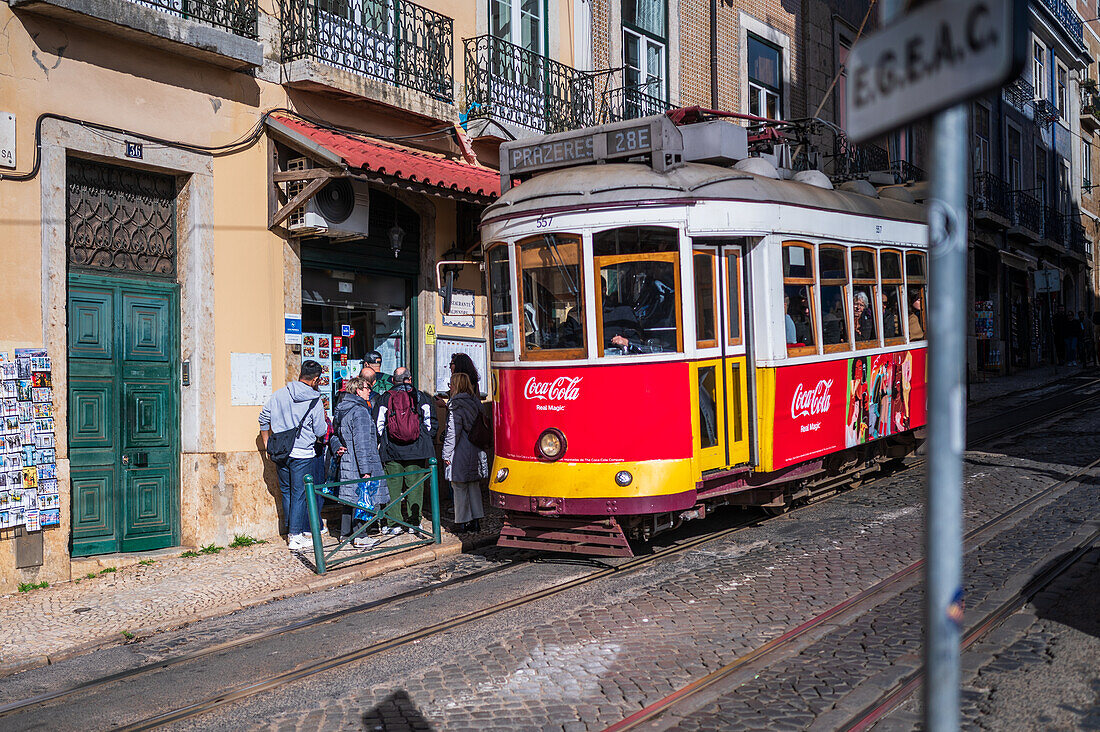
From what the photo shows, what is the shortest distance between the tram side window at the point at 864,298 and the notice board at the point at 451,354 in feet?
15.2

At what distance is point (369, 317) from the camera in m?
12.1

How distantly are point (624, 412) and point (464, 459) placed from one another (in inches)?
98.4

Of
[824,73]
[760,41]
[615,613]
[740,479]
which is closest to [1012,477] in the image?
[740,479]

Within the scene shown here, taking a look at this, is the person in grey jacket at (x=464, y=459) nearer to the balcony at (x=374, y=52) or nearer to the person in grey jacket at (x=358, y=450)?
the person in grey jacket at (x=358, y=450)

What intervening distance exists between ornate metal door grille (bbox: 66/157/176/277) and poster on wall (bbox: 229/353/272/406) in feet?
3.62

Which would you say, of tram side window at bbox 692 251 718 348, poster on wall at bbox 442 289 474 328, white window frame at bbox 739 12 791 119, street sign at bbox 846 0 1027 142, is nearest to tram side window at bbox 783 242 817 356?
tram side window at bbox 692 251 718 348

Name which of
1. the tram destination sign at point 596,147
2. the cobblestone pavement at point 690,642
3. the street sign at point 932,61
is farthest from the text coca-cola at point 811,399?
the street sign at point 932,61

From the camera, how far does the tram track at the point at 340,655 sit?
17.4ft

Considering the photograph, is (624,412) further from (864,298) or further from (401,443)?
(864,298)

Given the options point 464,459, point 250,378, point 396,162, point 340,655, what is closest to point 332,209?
point 396,162

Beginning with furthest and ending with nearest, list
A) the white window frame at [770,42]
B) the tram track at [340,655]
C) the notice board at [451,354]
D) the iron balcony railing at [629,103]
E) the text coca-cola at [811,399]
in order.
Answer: the white window frame at [770,42], the iron balcony railing at [629,103], the notice board at [451,354], the text coca-cola at [811,399], the tram track at [340,655]

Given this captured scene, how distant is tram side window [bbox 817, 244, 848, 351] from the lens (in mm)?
9312

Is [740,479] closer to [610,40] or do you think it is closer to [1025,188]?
[610,40]

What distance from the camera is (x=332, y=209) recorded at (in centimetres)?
1088
